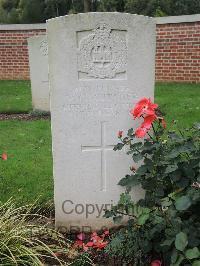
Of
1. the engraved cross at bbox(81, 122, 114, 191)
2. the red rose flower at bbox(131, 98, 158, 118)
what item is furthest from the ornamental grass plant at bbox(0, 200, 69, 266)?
the red rose flower at bbox(131, 98, 158, 118)

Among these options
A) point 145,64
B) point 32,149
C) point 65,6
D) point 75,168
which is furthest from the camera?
point 65,6

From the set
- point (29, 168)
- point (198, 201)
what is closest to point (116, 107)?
point (198, 201)

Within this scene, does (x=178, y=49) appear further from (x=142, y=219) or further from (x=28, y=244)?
(x=142, y=219)

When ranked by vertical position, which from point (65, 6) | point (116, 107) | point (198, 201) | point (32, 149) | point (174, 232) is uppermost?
point (65, 6)

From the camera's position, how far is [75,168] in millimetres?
3428

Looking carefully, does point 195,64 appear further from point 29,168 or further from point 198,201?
point 198,201

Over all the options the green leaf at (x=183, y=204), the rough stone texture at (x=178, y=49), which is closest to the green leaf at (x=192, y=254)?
the green leaf at (x=183, y=204)

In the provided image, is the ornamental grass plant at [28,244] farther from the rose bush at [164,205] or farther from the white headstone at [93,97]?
the rose bush at [164,205]

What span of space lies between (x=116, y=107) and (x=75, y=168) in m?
0.61

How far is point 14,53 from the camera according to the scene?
42.9ft

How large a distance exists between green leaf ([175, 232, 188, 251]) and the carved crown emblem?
144 cm

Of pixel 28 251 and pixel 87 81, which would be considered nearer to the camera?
pixel 28 251

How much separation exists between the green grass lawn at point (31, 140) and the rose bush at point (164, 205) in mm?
1424

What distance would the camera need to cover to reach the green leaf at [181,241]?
221 centimetres
